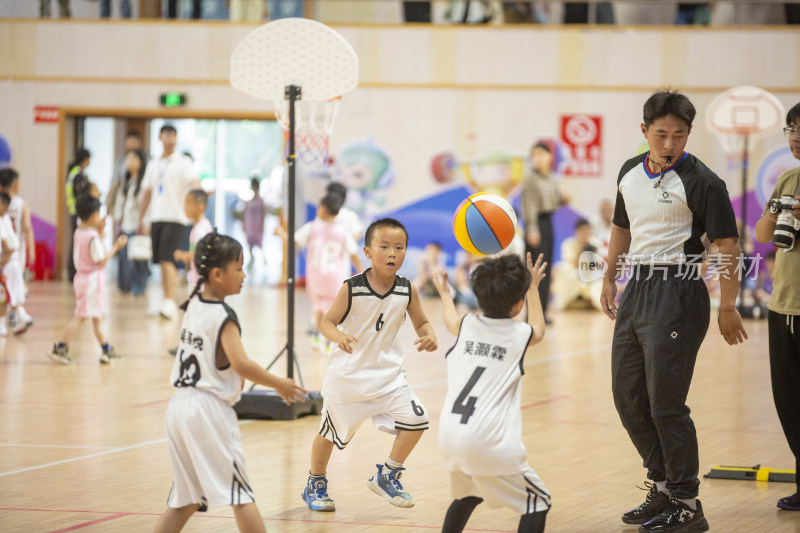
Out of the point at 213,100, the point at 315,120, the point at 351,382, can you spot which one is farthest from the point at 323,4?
the point at 351,382

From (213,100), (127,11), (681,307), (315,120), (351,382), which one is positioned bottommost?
(351,382)

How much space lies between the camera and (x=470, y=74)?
19125 mm

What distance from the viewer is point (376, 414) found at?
493cm

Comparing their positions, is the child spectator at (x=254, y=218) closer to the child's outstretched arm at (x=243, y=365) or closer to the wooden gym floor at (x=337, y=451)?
the wooden gym floor at (x=337, y=451)

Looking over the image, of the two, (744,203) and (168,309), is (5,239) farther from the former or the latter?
(744,203)

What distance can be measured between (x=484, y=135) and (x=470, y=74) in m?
1.16

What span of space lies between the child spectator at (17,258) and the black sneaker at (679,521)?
28.3 feet

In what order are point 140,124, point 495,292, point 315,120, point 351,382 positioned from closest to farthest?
1. point 495,292
2. point 351,382
3. point 315,120
4. point 140,124

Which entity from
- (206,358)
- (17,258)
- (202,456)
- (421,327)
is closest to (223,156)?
(17,258)

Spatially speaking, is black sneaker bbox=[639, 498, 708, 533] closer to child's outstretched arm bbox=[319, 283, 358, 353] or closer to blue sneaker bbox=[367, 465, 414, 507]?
blue sneaker bbox=[367, 465, 414, 507]

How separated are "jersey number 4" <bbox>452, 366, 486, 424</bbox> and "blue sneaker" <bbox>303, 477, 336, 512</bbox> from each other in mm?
1320

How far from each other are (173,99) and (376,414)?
616 inches

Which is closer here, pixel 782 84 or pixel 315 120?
pixel 315 120

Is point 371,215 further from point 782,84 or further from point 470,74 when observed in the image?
point 782,84
